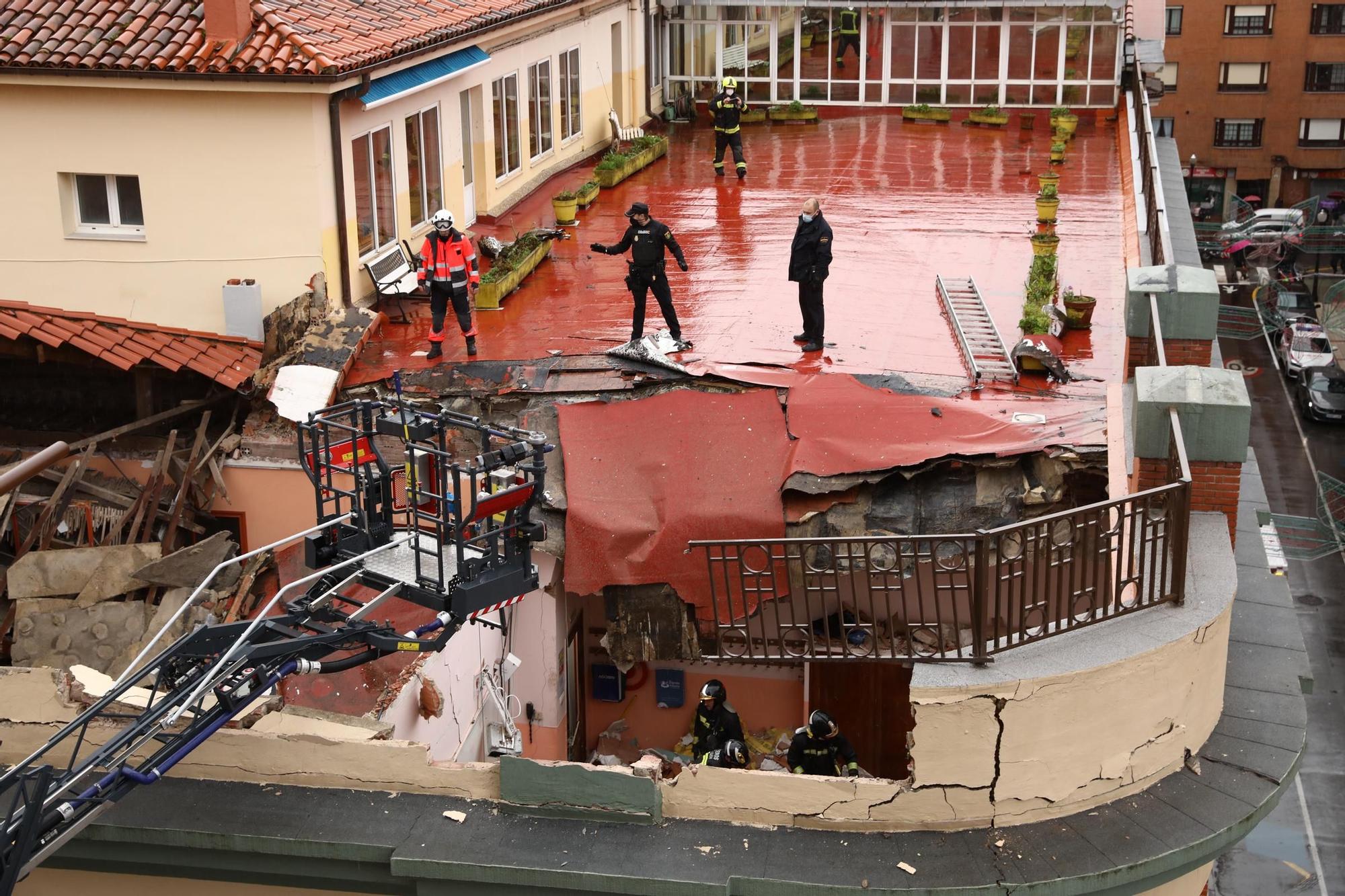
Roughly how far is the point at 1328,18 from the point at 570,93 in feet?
159

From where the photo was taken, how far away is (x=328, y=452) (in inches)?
444

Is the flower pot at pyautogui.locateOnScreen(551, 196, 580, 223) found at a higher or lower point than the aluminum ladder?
higher

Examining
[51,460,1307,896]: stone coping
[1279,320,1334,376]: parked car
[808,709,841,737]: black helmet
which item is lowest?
[1279,320,1334,376]: parked car

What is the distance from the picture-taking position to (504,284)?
64.2 feet

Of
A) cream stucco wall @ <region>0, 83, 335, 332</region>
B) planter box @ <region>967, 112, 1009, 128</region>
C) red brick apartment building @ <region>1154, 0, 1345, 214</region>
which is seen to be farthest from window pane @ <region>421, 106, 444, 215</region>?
red brick apartment building @ <region>1154, 0, 1345, 214</region>

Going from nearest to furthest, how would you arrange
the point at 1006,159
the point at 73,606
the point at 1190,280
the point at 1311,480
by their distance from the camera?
1. the point at 1190,280
2. the point at 73,606
3. the point at 1006,159
4. the point at 1311,480

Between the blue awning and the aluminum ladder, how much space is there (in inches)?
277

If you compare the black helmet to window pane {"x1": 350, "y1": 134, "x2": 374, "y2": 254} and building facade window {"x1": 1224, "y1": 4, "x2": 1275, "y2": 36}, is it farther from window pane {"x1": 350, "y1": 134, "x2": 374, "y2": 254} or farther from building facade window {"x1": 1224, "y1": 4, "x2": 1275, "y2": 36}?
building facade window {"x1": 1224, "y1": 4, "x2": 1275, "y2": 36}

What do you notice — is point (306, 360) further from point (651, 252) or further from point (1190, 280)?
point (1190, 280)

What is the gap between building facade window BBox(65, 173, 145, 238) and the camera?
17.6 metres

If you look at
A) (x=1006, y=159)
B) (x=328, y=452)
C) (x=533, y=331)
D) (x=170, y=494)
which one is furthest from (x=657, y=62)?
(x=328, y=452)

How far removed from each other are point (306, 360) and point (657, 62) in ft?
59.5

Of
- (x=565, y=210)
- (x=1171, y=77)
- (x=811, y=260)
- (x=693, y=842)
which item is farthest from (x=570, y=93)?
(x=1171, y=77)

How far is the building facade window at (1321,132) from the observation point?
2598 inches
